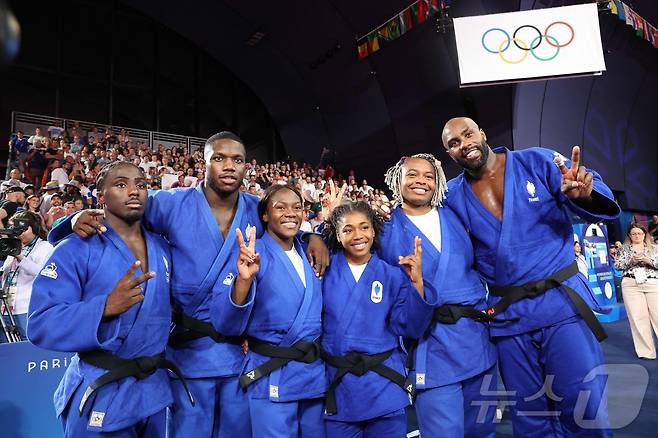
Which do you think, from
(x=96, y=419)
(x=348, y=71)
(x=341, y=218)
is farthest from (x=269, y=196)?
(x=348, y=71)

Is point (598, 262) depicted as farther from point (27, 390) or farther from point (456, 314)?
point (27, 390)

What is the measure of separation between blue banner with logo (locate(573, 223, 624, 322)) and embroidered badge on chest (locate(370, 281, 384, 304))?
7.21 meters

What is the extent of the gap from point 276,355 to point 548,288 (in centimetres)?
135

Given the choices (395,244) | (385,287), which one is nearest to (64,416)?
(385,287)

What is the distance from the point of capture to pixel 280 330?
2158mm

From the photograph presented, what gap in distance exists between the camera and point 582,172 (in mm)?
2119

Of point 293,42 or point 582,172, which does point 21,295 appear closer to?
point 582,172

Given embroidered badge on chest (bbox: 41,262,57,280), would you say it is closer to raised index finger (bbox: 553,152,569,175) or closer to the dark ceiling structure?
raised index finger (bbox: 553,152,569,175)

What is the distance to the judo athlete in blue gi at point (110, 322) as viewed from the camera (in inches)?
67.0

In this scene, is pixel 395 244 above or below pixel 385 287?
above

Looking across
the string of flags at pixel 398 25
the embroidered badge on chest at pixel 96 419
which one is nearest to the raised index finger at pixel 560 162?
the embroidered badge on chest at pixel 96 419

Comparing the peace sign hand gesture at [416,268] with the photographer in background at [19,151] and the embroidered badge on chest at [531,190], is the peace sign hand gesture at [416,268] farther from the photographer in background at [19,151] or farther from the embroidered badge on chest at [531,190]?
the photographer in background at [19,151]

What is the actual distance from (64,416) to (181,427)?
50 centimetres

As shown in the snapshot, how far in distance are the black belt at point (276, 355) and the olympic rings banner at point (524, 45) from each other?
955 cm
